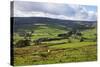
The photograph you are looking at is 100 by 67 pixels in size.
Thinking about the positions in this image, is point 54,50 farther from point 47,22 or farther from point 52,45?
point 47,22

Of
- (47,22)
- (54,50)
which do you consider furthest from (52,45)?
(47,22)

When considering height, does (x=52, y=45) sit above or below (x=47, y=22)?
below

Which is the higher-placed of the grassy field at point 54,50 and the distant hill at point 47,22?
the distant hill at point 47,22

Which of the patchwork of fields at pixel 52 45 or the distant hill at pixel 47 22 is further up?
the distant hill at pixel 47 22

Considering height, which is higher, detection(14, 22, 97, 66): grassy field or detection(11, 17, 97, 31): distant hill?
detection(11, 17, 97, 31): distant hill

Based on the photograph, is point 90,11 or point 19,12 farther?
point 90,11

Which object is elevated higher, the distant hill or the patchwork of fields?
the distant hill
